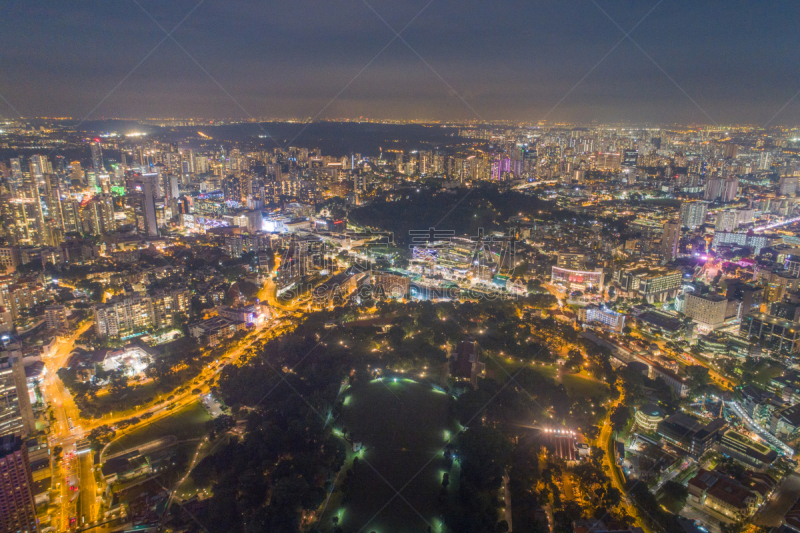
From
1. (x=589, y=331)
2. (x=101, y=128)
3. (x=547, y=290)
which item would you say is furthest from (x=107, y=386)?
(x=101, y=128)

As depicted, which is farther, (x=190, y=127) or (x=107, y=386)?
(x=190, y=127)

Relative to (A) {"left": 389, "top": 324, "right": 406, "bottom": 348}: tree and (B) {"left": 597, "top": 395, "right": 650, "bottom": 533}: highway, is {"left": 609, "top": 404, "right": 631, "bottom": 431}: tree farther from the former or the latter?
(A) {"left": 389, "top": 324, "right": 406, "bottom": 348}: tree

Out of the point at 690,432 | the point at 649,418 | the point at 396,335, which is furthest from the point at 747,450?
the point at 396,335

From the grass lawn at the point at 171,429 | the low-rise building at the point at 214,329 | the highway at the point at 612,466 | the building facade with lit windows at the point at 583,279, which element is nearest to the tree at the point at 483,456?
the highway at the point at 612,466

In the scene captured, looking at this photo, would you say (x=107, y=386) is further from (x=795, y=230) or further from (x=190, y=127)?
(x=190, y=127)

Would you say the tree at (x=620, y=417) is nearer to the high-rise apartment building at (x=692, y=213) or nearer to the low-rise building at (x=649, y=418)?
the low-rise building at (x=649, y=418)

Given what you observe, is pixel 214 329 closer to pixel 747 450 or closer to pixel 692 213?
pixel 747 450
